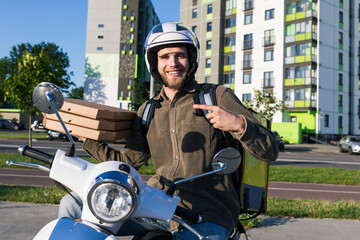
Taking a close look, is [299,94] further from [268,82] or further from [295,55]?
[295,55]

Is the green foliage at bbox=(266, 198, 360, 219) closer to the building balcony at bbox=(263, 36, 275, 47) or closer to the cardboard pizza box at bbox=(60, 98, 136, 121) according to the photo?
the cardboard pizza box at bbox=(60, 98, 136, 121)

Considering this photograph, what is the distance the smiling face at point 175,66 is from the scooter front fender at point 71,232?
3.87 ft

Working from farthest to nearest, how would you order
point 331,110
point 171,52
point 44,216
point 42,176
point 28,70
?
point 331,110
point 28,70
point 42,176
point 44,216
point 171,52

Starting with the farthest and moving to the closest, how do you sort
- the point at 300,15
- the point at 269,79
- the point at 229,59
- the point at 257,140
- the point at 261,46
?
the point at 229,59, the point at 261,46, the point at 269,79, the point at 300,15, the point at 257,140

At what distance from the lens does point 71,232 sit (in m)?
1.25

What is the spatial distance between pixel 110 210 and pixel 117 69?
189 ft

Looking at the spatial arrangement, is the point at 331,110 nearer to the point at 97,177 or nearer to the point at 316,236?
the point at 316,236

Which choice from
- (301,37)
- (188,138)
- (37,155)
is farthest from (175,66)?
(301,37)

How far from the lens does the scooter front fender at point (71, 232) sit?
1.24m

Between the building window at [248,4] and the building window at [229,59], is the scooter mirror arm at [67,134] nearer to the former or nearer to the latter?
the building window at [229,59]

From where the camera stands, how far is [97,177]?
51.1 inches

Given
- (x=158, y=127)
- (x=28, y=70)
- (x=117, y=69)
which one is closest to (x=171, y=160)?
(x=158, y=127)

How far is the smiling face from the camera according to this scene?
224 cm

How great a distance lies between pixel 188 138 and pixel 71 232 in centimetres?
93
